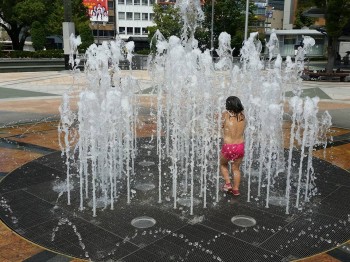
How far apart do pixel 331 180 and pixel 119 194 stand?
3.37 meters

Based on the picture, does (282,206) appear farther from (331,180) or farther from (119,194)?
(119,194)

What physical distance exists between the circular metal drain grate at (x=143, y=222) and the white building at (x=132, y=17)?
71044 mm

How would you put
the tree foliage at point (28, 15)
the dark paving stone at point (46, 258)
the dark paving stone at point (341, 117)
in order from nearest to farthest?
1. the dark paving stone at point (46, 258)
2. the dark paving stone at point (341, 117)
3. the tree foliage at point (28, 15)

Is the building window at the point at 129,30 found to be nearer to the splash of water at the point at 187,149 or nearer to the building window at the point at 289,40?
the building window at the point at 289,40

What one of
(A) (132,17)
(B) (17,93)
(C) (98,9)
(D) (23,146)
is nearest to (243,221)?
(D) (23,146)

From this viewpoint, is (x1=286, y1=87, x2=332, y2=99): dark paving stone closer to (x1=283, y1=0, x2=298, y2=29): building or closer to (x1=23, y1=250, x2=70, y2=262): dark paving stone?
(x1=23, y1=250, x2=70, y2=262): dark paving stone

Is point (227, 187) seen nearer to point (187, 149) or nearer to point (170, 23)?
point (187, 149)

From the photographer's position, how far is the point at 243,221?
16.0ft

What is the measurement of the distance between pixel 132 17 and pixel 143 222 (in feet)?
242

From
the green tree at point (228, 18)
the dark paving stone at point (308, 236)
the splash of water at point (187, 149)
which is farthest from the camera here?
the green tree at point (228, 18)

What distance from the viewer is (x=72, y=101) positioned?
46.7ft

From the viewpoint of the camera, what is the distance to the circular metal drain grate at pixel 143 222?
15.5ft

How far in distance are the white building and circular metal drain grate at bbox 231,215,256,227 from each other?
71126 millimetres

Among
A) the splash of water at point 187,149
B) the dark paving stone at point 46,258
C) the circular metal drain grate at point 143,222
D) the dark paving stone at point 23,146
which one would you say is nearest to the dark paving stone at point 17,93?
the splash of water at point 187,149
